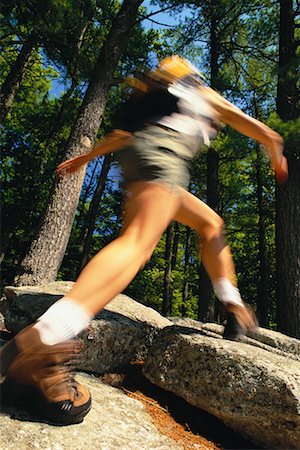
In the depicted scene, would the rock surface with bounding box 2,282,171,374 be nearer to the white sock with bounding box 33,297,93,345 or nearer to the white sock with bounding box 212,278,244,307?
the white sock with bounding box 212,278,244,307

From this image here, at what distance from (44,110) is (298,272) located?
44.9 feet

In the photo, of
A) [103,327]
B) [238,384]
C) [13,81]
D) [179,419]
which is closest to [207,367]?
[238,384]

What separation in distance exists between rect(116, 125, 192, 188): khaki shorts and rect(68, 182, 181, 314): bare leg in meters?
0.05

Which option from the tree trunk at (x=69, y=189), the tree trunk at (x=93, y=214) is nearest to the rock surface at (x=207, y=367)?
the tree trunk at (x=69, y=189)

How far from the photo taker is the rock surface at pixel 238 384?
8.08ft

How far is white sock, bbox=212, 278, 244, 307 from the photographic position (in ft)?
7.19

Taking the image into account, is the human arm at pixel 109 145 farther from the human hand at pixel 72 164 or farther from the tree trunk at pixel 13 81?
the tree trunk at pixel 13 81

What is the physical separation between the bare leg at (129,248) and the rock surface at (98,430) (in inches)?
33.4

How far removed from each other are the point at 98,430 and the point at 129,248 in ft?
3.86

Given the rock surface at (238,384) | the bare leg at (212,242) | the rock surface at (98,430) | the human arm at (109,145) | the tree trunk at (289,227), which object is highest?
the tree trunk at (289,227)

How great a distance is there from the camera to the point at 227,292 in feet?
7.19

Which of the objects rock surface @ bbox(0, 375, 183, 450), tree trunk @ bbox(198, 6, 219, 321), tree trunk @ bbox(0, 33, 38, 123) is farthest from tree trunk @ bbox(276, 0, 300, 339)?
tree trunk @ bbox(0, 33, 38, 123)

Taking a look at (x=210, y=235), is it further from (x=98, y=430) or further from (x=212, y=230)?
(x=98, y=430)

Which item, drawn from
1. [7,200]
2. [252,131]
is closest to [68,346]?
[252,131]
